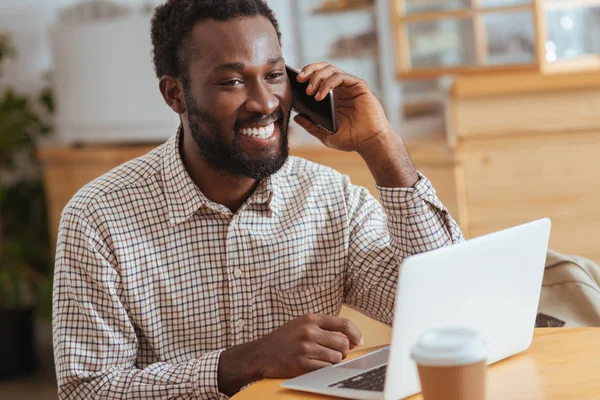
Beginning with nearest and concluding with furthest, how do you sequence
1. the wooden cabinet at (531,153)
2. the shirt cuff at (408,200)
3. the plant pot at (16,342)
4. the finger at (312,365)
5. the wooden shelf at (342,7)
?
1. the finger at (312,365)
2. the shirt cuff at (408,200)
3. the wooden cabinet at (531,153)
4. the wooden shelf at (342,7)
5. the plant pot at (16,342)

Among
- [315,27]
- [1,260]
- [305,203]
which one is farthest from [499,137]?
[1,260]

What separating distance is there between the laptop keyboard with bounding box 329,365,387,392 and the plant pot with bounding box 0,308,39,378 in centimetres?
292

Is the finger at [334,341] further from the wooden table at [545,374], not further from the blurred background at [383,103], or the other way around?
the blurred background at [383,103]

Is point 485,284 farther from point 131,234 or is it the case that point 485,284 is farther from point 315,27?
point 315,27

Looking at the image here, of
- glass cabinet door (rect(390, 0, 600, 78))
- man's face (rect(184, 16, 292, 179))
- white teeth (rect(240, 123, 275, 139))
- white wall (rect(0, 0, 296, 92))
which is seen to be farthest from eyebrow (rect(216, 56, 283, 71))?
white wall (rect(0, 0, 296, 92))

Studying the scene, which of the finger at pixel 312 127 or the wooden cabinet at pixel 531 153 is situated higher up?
the finger at pixel 312 127

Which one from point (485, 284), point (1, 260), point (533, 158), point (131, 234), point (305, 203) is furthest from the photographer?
point (1, 260)

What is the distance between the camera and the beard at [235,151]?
155 centimetres

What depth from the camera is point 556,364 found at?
117 centimetres

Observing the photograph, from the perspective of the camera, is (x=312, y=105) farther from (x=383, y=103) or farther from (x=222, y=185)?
(x=383, y=103)

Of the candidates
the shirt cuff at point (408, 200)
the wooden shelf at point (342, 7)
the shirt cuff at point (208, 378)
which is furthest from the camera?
the wooden shelf at point (342, 7)

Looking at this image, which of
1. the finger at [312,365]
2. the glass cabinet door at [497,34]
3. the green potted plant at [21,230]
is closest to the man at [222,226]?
the finger at [312,365]

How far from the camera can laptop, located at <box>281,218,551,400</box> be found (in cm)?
97

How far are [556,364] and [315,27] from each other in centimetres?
259
